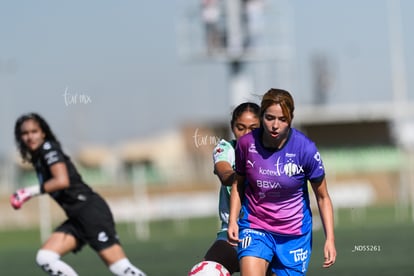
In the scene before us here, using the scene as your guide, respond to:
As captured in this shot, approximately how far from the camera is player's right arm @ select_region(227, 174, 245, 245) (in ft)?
26.0

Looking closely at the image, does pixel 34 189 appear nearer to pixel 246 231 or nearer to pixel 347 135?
pixel 246 231

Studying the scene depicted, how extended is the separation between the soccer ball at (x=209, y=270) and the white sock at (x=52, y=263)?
7.58ft

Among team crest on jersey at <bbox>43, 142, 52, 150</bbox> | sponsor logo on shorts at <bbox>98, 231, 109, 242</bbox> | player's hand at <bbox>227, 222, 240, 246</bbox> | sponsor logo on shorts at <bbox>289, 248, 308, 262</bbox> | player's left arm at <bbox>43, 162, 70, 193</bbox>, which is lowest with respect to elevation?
sponsor logo on shorts at <bbox>98, 231, 109, 242</bbox>

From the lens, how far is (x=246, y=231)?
8055mm

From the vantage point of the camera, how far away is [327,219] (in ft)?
26.0

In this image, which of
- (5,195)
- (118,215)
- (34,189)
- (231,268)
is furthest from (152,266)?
(5,195)

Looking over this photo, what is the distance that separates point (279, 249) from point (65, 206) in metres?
2.91

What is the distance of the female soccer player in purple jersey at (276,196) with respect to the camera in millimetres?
7785

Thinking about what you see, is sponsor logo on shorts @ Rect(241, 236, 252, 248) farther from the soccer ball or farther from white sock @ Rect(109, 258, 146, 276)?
white sock @ Rect(109, 258, 146, 276)

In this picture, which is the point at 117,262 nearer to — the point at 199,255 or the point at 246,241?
the point at 246,241

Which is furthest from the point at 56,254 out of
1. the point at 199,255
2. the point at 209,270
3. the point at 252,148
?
the point at 199,255

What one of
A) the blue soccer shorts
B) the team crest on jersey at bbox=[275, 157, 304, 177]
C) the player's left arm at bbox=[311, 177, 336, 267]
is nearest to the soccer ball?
the blue soccer shorts

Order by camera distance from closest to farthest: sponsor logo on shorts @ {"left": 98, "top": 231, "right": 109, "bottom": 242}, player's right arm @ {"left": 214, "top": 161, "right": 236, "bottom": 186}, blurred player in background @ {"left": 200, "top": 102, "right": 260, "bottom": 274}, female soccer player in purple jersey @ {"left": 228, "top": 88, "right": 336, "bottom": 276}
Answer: female soccer player in purple jersey @ {"left": 228, "top": 88, "right": 336, "bottom": 276} < player's right arm @ {"left": 214, "top": 161, "right": 236, "bottom": 186} < blurred player in background @ {"left": 200, "top": 102, "right": 260, "bottom": 274} < sponsor logo on shorts @ {"left": 98, "top": 231, "right": 109, "bottom": 242}

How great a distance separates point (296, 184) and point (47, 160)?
295 centimetres
